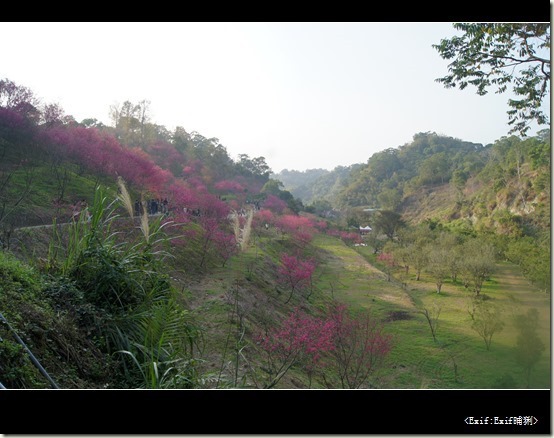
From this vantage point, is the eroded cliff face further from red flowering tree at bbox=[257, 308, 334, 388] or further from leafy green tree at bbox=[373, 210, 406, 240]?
red flowering tree at bbox=[257, 308, 334, 388]

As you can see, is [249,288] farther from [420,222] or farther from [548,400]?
[420,222]

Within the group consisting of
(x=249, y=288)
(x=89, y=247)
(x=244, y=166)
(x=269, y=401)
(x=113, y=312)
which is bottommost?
(x=249, y=288)

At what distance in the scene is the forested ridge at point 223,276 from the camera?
2.10m

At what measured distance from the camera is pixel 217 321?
530 cm

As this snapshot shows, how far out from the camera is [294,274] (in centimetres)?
865

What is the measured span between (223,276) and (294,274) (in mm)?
1625

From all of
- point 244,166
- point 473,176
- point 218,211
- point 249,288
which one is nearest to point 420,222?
point 473,176

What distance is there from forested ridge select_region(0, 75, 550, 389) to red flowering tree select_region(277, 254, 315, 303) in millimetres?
50

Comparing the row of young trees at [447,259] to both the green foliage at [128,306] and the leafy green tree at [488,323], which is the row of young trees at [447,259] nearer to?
the leafy green tree at [488,323]

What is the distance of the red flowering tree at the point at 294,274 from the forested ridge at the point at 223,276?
50 millimetres

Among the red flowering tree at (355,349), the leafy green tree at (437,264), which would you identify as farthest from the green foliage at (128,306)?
the leafy green tree at (437,264)

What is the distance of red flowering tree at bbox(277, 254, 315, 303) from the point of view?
28.1 feet

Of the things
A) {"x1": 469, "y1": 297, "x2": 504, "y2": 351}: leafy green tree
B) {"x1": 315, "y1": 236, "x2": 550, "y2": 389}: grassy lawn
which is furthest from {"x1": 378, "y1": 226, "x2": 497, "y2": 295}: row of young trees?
{"x1": 469, "y1": 297, "x2": 504, "y2": 351}: leafy green tree

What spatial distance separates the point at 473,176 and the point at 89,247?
2300 centimetres
